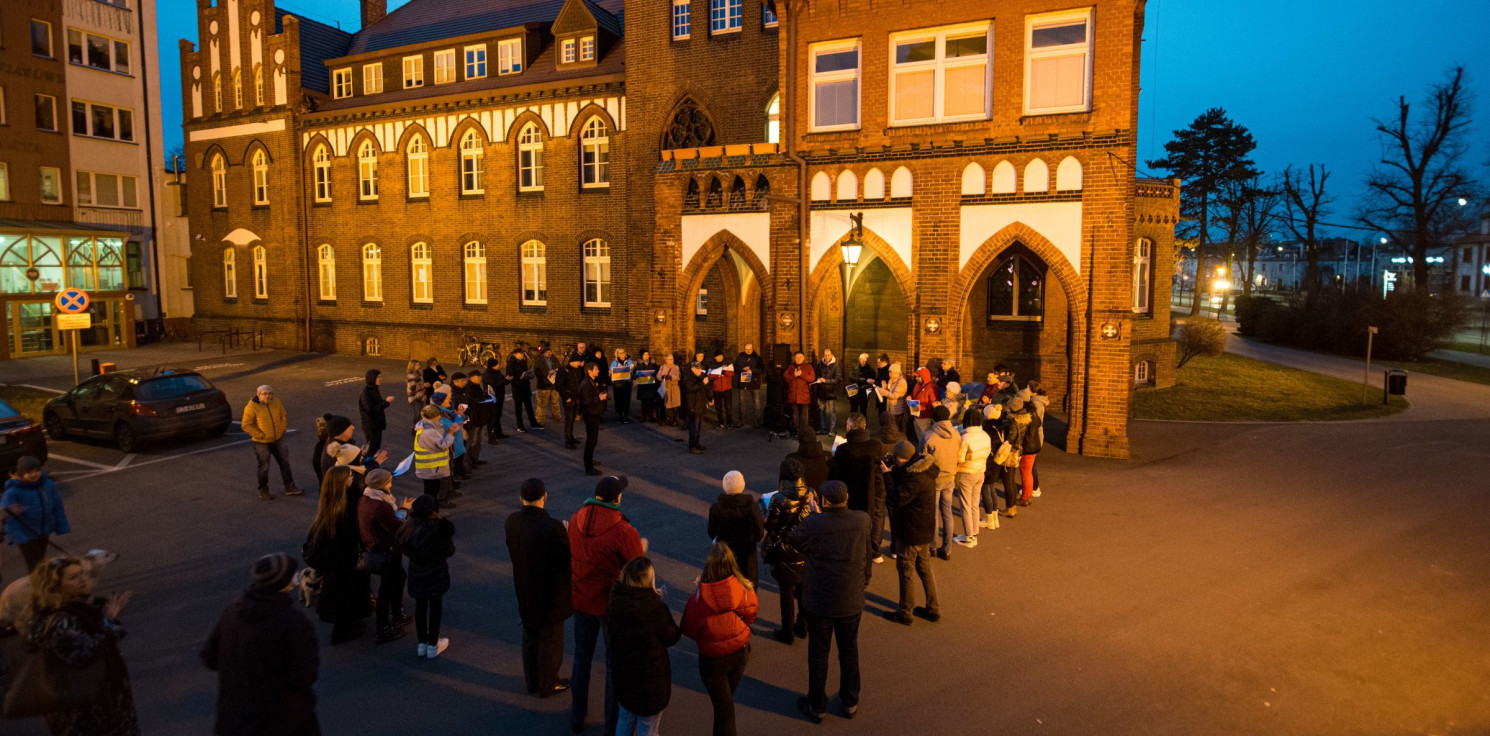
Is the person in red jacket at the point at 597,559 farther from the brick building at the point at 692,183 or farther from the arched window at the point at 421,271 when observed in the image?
the arched window at the point at 421,271

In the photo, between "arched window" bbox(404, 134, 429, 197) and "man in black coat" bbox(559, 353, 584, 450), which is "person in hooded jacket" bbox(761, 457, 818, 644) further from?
"arched window" bbox(404, 134, 429, 197)

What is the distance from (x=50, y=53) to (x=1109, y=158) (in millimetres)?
35793

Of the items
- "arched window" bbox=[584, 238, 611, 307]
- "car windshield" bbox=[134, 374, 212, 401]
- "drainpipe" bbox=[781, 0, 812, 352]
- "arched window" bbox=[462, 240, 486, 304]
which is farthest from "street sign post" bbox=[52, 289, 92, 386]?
"drainpipe" bbox=[781, 0, 812, 352]

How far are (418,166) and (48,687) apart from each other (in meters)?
26.0

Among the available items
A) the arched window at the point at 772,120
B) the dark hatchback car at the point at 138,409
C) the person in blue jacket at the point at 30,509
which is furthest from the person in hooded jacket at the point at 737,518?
the arched window at the point at 772,120

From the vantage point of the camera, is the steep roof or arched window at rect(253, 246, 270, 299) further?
arched window at rect(253, 246, 270, 299)

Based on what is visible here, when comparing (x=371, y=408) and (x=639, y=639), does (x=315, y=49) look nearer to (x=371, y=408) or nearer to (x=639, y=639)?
(x=371, y=408)

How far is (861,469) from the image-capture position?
7.84 meters

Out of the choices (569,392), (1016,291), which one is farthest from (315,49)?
(1016,291)

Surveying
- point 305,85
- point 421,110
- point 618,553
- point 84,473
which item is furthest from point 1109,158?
point 305,85

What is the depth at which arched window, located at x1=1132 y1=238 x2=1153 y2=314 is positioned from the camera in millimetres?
22344

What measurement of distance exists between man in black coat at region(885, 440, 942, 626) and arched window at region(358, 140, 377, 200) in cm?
2644

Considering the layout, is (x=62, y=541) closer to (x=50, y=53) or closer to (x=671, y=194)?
(x=671, y=194)

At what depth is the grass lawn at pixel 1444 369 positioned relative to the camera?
1001 inches
